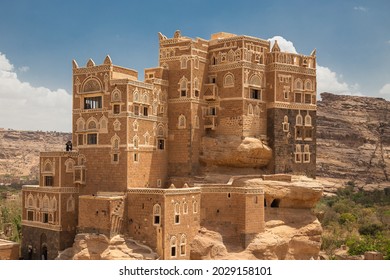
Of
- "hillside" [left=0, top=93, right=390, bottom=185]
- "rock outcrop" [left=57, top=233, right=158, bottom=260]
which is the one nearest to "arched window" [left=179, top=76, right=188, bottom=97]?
"rock outcrop" [left=57, top=233, right=158, bottom=260]

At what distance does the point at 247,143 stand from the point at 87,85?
12.2 meters

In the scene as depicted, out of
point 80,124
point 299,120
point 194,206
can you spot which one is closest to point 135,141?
point 80,124

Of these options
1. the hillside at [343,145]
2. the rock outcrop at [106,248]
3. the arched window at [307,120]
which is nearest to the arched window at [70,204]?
the rock outcrop at [106,248]

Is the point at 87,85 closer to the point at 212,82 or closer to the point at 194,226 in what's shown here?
the point at 212,82

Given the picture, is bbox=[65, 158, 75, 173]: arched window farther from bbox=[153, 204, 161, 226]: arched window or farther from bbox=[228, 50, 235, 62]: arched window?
bbox=[228, 50, 235, 62]: arched window

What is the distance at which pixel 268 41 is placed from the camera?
133ft

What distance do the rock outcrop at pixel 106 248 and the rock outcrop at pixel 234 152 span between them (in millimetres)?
9366

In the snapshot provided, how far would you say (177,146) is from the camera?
3925 cm

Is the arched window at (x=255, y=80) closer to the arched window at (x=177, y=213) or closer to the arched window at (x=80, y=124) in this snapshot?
the arched window at (x=177, y=213)

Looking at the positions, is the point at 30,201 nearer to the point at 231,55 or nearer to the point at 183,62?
the point at 183,62

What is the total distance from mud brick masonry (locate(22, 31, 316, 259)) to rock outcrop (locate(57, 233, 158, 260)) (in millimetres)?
617

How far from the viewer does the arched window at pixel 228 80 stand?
39281 millimetres

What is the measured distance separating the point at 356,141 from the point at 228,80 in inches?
2416
